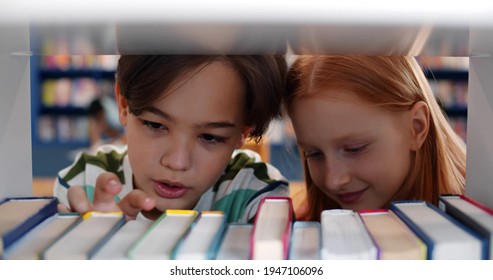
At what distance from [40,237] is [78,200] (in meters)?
0.32

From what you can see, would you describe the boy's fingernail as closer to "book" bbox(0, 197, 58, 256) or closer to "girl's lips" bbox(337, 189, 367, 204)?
"book" bbox(0, 197, 58, 256)

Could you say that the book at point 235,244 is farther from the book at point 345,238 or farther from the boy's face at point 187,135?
the boy's face at point 187,135

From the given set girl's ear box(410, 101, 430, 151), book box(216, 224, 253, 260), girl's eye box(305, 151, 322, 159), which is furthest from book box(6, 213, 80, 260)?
girl's ear box(410, 101, 430, 151)

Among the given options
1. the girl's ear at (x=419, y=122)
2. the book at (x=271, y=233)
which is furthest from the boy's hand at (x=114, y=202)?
the girl's ear at (x=419, y=122)

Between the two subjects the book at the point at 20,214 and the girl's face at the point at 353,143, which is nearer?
the book at the point at 20,214

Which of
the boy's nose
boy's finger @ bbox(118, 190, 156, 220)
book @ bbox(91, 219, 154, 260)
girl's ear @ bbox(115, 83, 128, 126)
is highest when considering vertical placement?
girl's ear @ bbox(115, 83, 128, 126)

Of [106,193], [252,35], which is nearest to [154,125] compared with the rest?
[106,193]

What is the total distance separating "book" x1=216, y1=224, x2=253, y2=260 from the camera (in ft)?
2.35

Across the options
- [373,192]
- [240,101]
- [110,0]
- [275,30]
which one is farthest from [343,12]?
[373,192]

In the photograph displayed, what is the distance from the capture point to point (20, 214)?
0.84m

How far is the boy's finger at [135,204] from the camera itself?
45.0 inches

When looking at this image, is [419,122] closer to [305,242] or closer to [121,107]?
[305,242]

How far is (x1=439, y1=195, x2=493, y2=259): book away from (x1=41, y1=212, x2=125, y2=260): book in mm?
521

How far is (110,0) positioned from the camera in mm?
563
